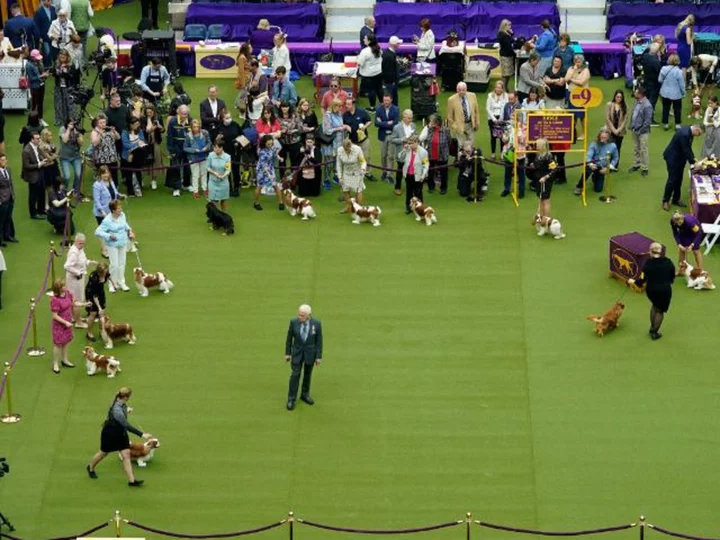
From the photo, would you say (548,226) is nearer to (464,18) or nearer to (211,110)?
(211,110)

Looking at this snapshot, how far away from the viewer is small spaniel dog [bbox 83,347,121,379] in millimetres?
29438

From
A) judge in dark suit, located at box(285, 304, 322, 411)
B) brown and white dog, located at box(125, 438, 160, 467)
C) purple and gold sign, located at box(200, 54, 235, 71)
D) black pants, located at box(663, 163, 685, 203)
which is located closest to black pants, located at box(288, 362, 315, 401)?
judge in dark suit, located at box(285, 304, 322, 411)

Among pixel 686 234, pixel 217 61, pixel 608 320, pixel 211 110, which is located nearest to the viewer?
pixel 608 320

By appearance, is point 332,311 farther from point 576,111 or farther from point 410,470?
point 576,111

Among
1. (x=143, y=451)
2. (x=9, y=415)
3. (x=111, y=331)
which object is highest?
(x=111, y=331)

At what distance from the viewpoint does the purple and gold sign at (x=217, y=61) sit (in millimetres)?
44250

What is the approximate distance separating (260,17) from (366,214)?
1168cm

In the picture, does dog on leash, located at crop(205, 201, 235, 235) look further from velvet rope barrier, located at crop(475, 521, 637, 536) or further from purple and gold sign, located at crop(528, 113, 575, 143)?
velvet rope barrier, located at crop(475, 521, 637, 536)

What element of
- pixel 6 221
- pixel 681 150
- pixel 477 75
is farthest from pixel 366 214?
pixel 477 75

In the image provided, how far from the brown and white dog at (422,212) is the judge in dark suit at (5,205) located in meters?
7.49

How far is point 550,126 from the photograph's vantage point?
36719 mm

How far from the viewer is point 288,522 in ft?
83.2

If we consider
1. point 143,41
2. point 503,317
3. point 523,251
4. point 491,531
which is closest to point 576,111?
point 523,251

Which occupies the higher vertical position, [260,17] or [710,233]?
[260,17]
